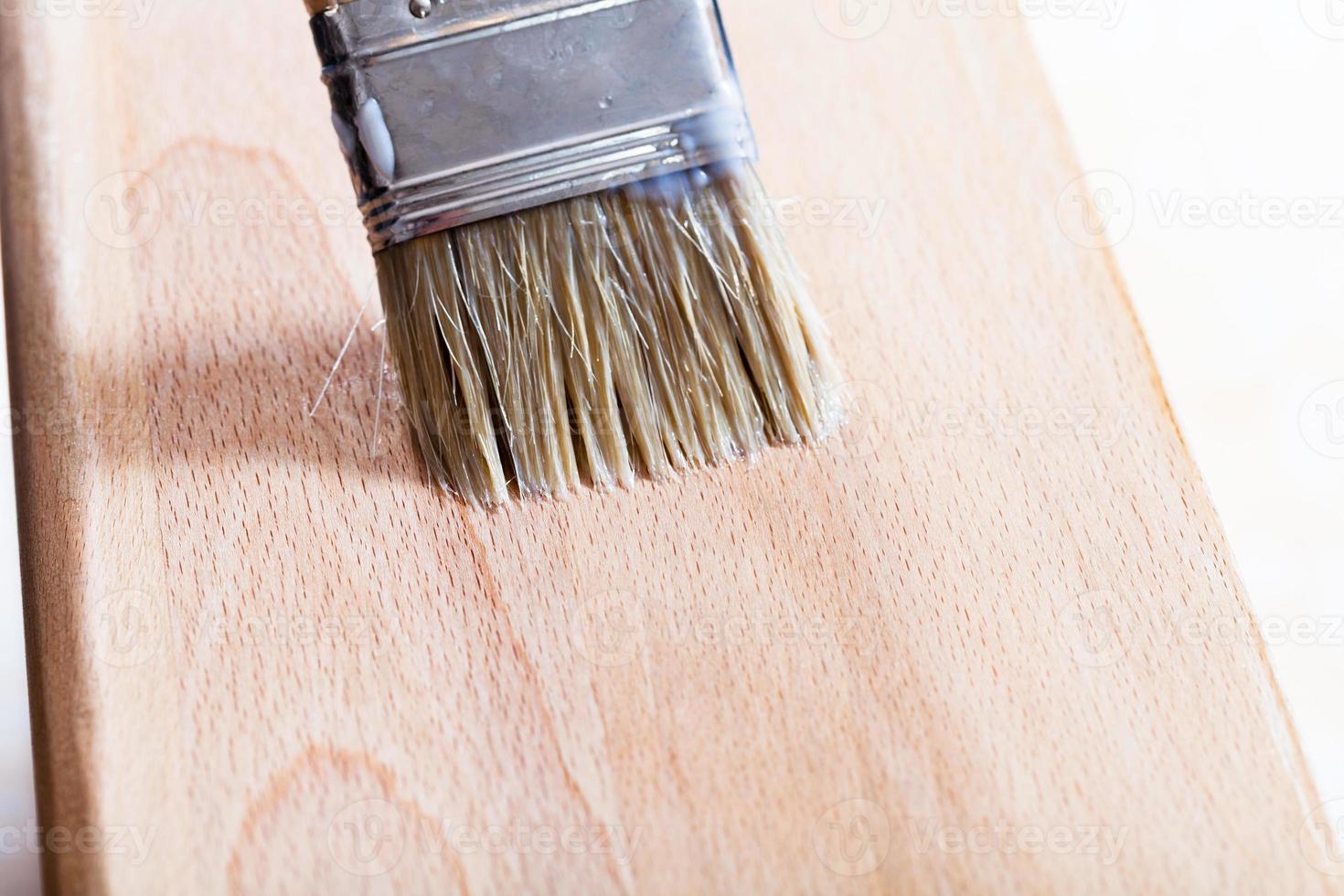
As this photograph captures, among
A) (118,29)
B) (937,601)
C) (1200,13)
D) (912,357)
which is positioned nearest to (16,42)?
(118,29)

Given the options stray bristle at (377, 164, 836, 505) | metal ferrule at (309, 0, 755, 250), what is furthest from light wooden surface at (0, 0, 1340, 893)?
metal ferrule at (309, 0, 755, 250)

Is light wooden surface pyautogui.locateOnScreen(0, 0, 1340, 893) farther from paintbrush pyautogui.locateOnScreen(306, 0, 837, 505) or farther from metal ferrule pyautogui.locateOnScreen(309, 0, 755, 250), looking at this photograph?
metal ferrule pyautogui.locateOnScreen(309, 0, 755, 250)

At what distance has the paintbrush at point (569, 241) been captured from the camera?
42.1 inches

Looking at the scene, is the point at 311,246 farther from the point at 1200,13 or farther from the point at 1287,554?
the point at 1200,13

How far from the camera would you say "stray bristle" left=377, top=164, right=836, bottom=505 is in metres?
1.13

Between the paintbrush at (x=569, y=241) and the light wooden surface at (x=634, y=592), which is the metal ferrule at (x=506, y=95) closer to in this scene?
the paintbrush at (x=569, y=241)

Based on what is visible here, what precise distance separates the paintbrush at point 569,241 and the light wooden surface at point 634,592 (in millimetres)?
62

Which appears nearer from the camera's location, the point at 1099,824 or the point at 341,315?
the point at 1099,824

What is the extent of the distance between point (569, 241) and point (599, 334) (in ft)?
0.31

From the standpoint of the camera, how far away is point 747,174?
1146mm

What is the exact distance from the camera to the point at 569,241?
3.71 ft

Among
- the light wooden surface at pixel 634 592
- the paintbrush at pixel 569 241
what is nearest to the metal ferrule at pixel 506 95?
the paintbrush at pixel 569 241

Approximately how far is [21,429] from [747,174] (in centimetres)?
78

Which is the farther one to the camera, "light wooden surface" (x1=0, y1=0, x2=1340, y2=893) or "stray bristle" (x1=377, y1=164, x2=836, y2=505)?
"stray bristle" (x1=377, y1=164, x2=836, y2=505)
